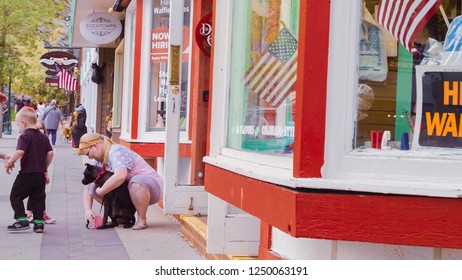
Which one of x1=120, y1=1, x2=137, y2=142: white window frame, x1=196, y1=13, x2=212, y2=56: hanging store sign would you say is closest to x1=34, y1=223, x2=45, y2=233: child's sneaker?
x1=196, y1=13, x2=212, y2=56: hanging store sign

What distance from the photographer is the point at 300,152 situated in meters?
3.92

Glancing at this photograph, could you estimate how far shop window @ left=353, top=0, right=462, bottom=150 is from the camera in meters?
3.92

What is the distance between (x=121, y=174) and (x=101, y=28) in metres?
8.06

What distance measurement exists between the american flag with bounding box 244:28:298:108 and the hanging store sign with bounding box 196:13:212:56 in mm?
3544

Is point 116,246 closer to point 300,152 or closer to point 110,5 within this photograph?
point 300,152

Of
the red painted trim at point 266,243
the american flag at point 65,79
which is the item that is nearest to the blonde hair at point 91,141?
the red painted trim at point 266,243

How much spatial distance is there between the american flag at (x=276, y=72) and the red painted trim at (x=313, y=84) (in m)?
0.49

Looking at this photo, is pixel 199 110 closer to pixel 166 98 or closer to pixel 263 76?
pixel 166 98

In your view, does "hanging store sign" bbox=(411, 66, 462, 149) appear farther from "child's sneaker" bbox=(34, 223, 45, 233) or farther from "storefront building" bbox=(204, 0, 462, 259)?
"child's sneaker" bbox=(34, 223, 45, 233)

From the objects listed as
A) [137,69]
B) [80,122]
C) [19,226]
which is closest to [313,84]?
[19,226]

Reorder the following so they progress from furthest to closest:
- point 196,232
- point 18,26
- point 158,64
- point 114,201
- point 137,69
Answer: point 18,26, point 137,69, point 158,64, point 114,201, point 196,232

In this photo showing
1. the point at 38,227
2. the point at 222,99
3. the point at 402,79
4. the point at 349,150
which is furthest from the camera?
the point at 38,227

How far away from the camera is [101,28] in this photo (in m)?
16.2

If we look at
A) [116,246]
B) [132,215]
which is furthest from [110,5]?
[116,246]
